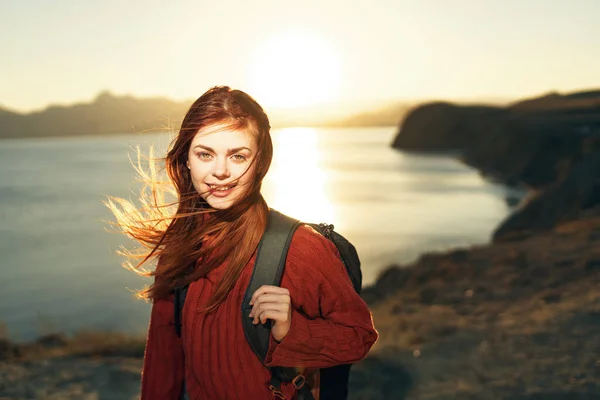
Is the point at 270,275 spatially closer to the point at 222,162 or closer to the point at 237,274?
the point at 237,274

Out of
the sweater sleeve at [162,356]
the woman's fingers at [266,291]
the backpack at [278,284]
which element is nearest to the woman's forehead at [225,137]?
the backpack at [278,284]

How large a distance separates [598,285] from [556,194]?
12.6 metres

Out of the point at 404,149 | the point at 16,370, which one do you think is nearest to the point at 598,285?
the point at 16,370

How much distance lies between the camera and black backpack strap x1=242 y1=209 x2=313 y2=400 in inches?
76.4

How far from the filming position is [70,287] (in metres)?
23.5

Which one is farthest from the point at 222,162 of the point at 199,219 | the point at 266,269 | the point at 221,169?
the point at 266,269

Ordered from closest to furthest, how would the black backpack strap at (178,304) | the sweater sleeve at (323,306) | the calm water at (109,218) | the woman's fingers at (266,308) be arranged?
1. the woman's fingers at (266,308)
2. the sweater sleeve at (323,306)
3. the black backpack strap at (178,304)
4. the calm water at (109,218)

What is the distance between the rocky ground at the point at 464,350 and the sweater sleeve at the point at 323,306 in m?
4.00

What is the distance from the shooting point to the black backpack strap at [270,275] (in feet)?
6.37

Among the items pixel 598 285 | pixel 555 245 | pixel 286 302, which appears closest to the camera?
pixel 286 302

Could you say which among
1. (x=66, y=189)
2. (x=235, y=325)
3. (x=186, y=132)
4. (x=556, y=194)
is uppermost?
(x=186, y=132)

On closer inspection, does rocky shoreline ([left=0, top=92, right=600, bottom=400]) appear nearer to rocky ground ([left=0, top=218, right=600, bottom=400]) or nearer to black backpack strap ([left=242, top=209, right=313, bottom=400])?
rocky ground ([left=0, top=218, right=600, bottom=400])

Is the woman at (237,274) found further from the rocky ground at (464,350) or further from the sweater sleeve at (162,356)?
the rocky ground at (464,350)

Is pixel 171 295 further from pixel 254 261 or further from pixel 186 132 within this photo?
pixel 186 132
